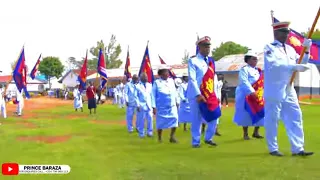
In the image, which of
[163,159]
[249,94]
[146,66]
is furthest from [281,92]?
[146,66]

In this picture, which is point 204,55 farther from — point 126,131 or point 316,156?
point 126,131

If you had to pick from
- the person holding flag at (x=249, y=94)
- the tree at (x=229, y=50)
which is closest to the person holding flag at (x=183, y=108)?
the person holding flag at (x=249, y=94)

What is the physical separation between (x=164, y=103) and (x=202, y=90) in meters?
1.91

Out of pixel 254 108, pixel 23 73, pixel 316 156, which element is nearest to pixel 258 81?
pixel 254 108

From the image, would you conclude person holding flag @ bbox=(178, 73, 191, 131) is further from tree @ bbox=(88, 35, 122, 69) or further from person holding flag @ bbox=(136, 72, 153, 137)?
tree @ bbox=(88, 35, 122, 69)

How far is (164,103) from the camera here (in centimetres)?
1077

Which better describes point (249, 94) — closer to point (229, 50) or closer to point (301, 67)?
point (301, 67)

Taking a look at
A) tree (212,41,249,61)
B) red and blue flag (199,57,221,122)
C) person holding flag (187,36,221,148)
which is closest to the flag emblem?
person holding flag (187,36,221,148)

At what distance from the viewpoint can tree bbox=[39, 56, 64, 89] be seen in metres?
77.9

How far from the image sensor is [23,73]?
19.5 m

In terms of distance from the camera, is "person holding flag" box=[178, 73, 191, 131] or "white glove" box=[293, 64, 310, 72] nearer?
"white glove" box=[293, 64, 310, 72]

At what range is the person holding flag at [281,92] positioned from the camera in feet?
24.7

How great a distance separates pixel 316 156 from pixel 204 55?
2.87 m

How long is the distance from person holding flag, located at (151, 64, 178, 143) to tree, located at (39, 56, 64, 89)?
6922 centimetres
